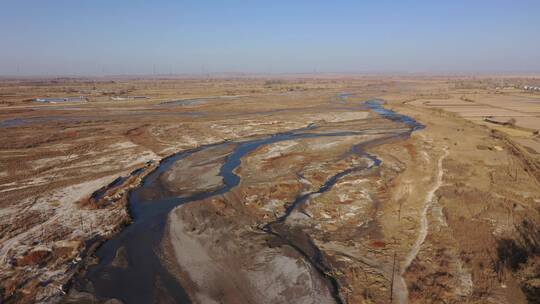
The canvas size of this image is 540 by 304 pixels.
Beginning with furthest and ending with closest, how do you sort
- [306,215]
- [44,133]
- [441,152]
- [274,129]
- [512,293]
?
1. [274,129]
2. [44,133]
3. [441,152]
4. [306,215]
5. [512,293]

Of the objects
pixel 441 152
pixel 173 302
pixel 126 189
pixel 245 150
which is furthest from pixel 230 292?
pixel 441 152

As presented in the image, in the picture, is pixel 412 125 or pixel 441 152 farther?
pixel 412 125

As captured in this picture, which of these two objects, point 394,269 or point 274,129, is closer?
point 394,269

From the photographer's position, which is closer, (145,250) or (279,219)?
(145,250)

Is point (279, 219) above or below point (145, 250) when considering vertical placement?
above

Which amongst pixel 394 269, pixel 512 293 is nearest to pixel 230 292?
pixel 394 269

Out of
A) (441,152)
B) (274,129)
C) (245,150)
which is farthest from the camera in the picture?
(274,129)

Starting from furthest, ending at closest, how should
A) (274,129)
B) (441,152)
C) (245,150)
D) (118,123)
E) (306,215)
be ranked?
(118,123) < (274,129) < (245,150) < (441,152) < (306,215)

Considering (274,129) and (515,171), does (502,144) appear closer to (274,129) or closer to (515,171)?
(515,171)

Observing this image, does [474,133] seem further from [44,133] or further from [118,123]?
[44,133]
